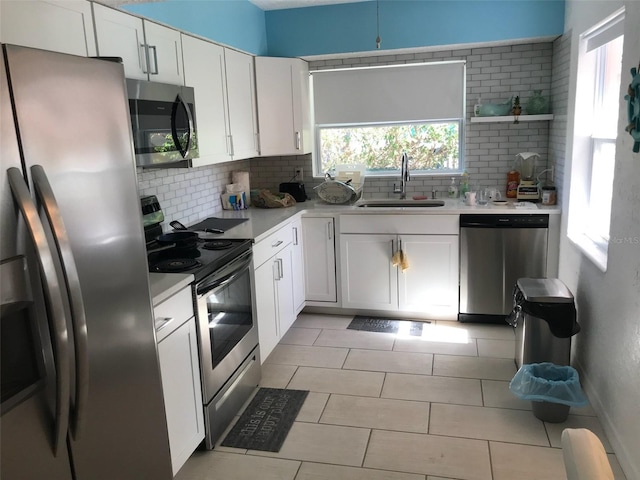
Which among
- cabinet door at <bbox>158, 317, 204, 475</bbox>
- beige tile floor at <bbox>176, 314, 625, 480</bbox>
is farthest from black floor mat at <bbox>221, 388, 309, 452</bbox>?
cabinet door at <bbox>158, 317, 204, 475</bbox>

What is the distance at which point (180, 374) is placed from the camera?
7.67ft

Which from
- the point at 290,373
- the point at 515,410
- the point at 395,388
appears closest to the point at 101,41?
the point at 290,373

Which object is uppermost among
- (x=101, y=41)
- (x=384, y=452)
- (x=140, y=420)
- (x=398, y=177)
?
(x=101, y=41)

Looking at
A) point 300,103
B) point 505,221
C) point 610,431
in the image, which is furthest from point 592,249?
point 300,103

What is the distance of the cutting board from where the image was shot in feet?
12.1

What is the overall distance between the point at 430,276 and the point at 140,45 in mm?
2689

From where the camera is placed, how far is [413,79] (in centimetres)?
455

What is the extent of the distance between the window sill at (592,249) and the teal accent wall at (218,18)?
2757 millimetres

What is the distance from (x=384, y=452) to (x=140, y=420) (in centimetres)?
133

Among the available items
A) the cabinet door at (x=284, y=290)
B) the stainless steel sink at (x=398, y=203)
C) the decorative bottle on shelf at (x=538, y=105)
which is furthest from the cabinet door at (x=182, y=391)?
the decorative bottle on shelf at (x=538, y=105)

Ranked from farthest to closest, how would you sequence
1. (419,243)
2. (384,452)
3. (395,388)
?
(419,243)
(395,388)
(384,452)

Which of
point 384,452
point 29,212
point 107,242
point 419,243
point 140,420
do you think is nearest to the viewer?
point 29,212

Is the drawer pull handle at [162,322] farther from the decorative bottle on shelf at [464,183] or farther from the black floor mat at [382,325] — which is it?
the decorative bottle on shelf at [464,183]

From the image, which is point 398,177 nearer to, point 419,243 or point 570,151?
point 419,243
